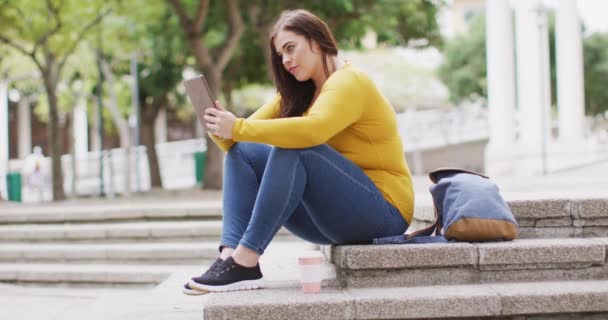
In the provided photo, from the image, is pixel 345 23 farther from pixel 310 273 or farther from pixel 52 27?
pixel 310 273

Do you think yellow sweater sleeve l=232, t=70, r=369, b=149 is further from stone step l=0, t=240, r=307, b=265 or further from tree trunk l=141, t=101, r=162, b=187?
tree trunk l=141, t=101, r=162, b=187

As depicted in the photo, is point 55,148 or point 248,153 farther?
point 55,148

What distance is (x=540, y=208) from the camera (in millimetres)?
3855

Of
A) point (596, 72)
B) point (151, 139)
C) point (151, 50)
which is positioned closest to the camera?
point (151, 50)

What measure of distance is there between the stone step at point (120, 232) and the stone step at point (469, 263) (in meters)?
3.75

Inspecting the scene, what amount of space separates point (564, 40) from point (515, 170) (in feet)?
13.6

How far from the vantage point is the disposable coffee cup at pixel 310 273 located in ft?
11.1

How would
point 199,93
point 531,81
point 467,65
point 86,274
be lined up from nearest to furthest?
point 199,93 → point 86,274 → point 531,81 → point 467,65

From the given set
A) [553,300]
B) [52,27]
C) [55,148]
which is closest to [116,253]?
[553,300]

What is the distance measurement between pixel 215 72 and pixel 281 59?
37.4ft

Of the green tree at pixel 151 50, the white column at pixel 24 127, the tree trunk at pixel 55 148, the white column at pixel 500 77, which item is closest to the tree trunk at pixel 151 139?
the green tree at pixel 151 50

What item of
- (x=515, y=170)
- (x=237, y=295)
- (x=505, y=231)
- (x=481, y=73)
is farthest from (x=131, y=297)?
(x=481, y=73)

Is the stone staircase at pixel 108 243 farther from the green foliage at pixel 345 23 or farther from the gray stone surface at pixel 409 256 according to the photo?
the green foliage at pixel 345 23

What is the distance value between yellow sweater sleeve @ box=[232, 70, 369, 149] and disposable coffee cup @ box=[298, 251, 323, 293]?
1.61ft
